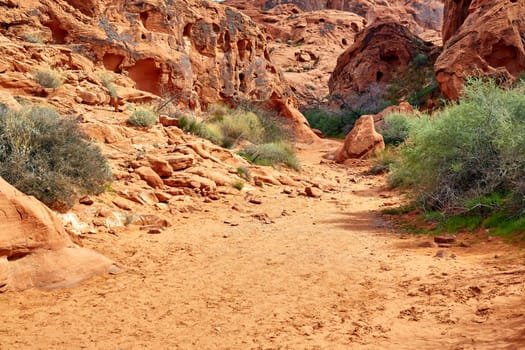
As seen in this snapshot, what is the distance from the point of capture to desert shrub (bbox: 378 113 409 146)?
747 inches

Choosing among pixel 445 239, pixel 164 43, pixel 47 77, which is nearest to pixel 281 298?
pixel 445 239

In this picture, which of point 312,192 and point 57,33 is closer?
point 312,192

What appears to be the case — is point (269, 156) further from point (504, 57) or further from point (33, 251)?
point (504, 57)

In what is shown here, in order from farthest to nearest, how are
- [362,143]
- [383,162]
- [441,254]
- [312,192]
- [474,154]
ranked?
[362,143] → [383,162] → [312,192] → [474,154] → [441,254]

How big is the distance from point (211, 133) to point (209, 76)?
5836 millimetres

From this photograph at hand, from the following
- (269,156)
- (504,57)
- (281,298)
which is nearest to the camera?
(281,298)

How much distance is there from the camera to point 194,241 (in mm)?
6590

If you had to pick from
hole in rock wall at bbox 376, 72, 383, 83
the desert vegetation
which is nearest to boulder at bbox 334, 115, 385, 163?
the desert vegetation

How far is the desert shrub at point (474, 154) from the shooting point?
21.9 ft

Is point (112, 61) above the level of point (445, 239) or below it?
above

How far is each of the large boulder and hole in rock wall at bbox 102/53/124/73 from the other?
10.6 m

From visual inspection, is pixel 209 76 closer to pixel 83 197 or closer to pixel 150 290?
pixel 83 197

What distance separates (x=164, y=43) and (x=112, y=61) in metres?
2.45

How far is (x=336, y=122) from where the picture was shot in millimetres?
30922
